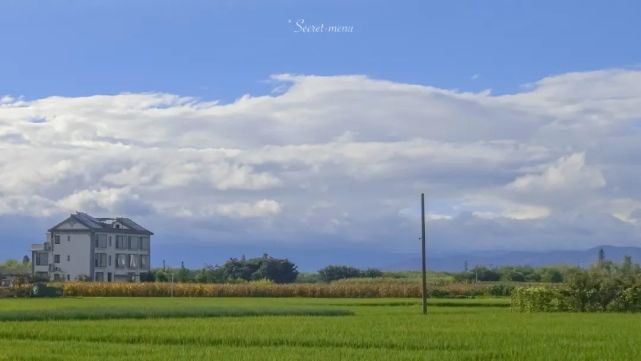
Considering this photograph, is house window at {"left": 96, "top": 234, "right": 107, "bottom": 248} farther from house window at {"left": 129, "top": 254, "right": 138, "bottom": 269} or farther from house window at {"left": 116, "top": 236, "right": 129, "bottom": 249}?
house window at {"left": 129, "top": 254, "right": 138, "bottom": 269}

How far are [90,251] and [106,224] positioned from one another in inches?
193

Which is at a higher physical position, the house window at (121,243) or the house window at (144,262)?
the house window at (121,243)

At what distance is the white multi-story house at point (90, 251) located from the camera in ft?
389

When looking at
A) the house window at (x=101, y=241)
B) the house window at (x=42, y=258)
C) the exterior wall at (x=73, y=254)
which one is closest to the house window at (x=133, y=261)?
the house window at (x=101, y=241)

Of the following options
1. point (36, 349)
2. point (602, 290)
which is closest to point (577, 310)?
point (602, 290)

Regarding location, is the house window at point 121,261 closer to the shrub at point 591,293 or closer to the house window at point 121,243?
the house window at point 121,243

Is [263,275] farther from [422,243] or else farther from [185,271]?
[422,243]

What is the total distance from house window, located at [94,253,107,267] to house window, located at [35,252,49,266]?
632 centimetres

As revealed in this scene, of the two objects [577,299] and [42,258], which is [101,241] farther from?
[577,299]

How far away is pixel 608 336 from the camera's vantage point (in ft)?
105

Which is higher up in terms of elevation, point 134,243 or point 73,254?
point 134,243

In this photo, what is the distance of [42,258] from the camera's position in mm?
121938

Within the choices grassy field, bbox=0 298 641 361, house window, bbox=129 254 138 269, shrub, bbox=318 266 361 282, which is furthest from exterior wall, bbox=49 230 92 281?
grassy field, bbox=0 298 641 361

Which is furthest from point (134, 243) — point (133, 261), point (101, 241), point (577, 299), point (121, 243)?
point (577, 299)
